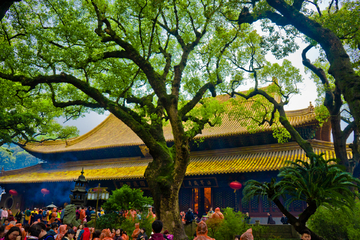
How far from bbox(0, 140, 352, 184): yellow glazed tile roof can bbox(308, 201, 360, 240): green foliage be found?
582 cm

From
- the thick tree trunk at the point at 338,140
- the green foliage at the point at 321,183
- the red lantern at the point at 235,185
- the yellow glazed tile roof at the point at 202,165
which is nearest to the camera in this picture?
the green foliage at the point at 321,183

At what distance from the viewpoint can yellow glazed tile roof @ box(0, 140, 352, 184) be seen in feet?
47.7

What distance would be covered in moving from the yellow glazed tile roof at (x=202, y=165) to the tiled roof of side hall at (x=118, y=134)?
53.9 inches

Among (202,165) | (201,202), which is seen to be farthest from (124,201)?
(201,202)

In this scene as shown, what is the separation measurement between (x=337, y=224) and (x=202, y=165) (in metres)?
9.72

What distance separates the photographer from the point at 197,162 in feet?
56.1

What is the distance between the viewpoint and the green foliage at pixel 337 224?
6.59m

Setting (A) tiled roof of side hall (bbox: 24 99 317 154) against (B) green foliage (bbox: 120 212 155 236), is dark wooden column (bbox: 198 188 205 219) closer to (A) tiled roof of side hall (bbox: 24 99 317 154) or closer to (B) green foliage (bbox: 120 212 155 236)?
(A) tiled roof of side hall (bbox: 24 99 317 154)

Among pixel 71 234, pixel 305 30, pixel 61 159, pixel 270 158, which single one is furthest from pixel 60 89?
pixel 61 159

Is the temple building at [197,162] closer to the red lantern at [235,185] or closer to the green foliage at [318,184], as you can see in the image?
the red lantern at [235,185]

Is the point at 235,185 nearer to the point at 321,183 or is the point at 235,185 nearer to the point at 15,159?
the point at 321,183

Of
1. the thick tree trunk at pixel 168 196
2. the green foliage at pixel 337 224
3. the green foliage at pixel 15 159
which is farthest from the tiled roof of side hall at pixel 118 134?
the green foliage at pixel 15 159

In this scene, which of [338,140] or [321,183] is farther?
[338,140]

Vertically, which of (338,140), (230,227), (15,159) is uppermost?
(338,140)
